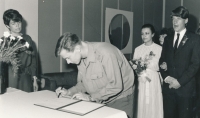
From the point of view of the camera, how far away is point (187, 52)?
10.1 feet

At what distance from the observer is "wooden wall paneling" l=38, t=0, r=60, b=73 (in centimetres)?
435

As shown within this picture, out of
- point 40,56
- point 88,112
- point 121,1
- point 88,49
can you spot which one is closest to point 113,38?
point 121,1

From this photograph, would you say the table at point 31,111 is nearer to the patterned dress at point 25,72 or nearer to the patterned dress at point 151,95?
the patterned dress at point 25,72

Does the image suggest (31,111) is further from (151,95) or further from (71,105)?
(151,95)

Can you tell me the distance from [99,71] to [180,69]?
5.15 ft

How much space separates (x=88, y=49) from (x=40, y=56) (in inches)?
101

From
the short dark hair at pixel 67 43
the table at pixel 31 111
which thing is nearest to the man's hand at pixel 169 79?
the table at pixel 31 111

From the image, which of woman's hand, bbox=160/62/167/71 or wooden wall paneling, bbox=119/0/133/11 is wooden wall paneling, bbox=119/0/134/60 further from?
woman's hand, bbox=160/62/167/71

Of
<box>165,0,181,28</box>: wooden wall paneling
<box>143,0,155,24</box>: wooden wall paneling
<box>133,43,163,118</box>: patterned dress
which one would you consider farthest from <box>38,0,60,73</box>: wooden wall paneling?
<box>165,0,181,28</box>: wooden wall paneling

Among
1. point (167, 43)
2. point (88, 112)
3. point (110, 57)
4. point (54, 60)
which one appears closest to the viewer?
point (88, 112)

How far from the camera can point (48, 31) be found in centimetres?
446

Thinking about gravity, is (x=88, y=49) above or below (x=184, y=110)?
above

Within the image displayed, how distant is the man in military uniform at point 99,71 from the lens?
187cm

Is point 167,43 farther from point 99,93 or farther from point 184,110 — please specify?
point 99,93
